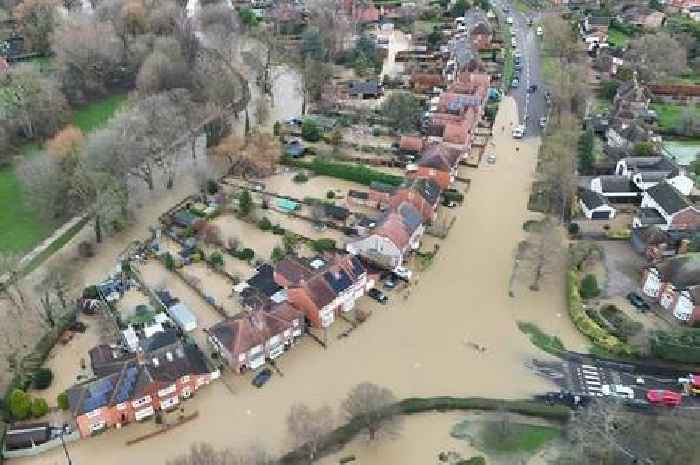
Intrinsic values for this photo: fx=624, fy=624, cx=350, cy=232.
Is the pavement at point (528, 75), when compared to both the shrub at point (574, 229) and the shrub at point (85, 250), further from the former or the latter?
the shrub at point (85, 250)

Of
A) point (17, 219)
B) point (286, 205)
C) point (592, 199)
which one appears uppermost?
point (592, 199)

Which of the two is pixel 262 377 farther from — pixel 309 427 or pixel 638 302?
pixel 638 302

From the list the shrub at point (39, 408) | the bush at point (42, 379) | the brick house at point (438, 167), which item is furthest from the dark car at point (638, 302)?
the bush at point (42, 379)

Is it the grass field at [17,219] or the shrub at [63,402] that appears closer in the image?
the shrub at [63,402]

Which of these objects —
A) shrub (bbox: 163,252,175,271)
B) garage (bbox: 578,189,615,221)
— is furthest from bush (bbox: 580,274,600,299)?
shrub (bbox: 163,252,175,271)

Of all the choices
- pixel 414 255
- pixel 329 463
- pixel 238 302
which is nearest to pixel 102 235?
pixel 238 302

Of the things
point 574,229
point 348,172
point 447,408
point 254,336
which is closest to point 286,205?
point 348,172
